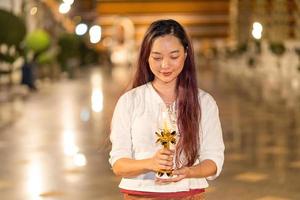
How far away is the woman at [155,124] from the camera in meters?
2.16

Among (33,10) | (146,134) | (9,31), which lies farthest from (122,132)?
(33,10)

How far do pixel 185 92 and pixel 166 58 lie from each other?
117mm

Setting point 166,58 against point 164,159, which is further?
point 166,58

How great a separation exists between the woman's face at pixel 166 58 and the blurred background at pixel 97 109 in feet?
0.69

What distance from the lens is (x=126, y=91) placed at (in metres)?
2.27

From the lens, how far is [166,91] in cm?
221

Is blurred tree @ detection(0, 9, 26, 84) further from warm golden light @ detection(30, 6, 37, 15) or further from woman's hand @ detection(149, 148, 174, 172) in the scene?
woman's hand @ detection(149, 148, 174, 172)

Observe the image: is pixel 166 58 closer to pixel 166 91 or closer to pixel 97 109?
pixel 166 91

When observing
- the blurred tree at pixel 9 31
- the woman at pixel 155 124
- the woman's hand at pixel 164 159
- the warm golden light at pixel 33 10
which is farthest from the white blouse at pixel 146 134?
the warm golden light at pixel 33 10

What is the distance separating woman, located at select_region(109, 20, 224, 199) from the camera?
216 cm

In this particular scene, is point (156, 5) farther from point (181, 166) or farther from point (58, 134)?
point (181, 166)

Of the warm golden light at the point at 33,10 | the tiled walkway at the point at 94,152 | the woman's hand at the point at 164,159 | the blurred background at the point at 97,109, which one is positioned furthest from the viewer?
the warm golden light at the point at 33,10

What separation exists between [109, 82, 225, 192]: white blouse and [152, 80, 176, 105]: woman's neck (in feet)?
0.08

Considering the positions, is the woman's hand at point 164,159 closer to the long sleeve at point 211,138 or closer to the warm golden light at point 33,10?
the long sleeve at point 211,138
